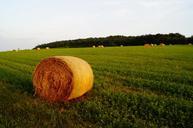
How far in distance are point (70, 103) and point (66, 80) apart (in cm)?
81

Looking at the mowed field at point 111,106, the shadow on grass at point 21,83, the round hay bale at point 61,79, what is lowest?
the mowed field at point 111,106

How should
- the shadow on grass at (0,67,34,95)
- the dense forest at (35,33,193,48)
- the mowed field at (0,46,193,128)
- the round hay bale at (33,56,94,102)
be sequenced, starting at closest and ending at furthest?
the mowed field at (0,46,193,128) < the round hay bale at (33,56,94,102) < the shadow on grass at (0,67,34,95) < the dense forest at (35,33,193,48)

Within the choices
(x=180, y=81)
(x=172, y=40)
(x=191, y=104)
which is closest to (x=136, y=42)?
(x=172, y=40)

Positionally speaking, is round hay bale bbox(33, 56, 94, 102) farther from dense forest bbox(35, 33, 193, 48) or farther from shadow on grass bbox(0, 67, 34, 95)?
dense forest bbox(35, 33, 193, 48)

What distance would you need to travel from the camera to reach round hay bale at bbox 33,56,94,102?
10.5m

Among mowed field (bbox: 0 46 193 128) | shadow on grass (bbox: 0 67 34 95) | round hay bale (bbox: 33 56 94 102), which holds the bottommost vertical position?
mowed field (bbox: 0 46 193 128)

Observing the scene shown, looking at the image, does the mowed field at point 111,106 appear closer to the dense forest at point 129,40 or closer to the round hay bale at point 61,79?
the round hay bale at point 61,79

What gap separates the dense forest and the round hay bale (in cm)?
4073

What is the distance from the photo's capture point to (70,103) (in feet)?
33.6

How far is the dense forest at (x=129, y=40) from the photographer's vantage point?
52844 millimetres

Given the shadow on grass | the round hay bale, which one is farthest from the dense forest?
the round hay bale

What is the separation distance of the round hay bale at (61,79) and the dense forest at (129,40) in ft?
134

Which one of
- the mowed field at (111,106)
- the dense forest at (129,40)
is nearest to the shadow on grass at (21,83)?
the mowed field at (111,106)

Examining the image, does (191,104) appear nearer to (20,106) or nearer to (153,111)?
(153,111)
